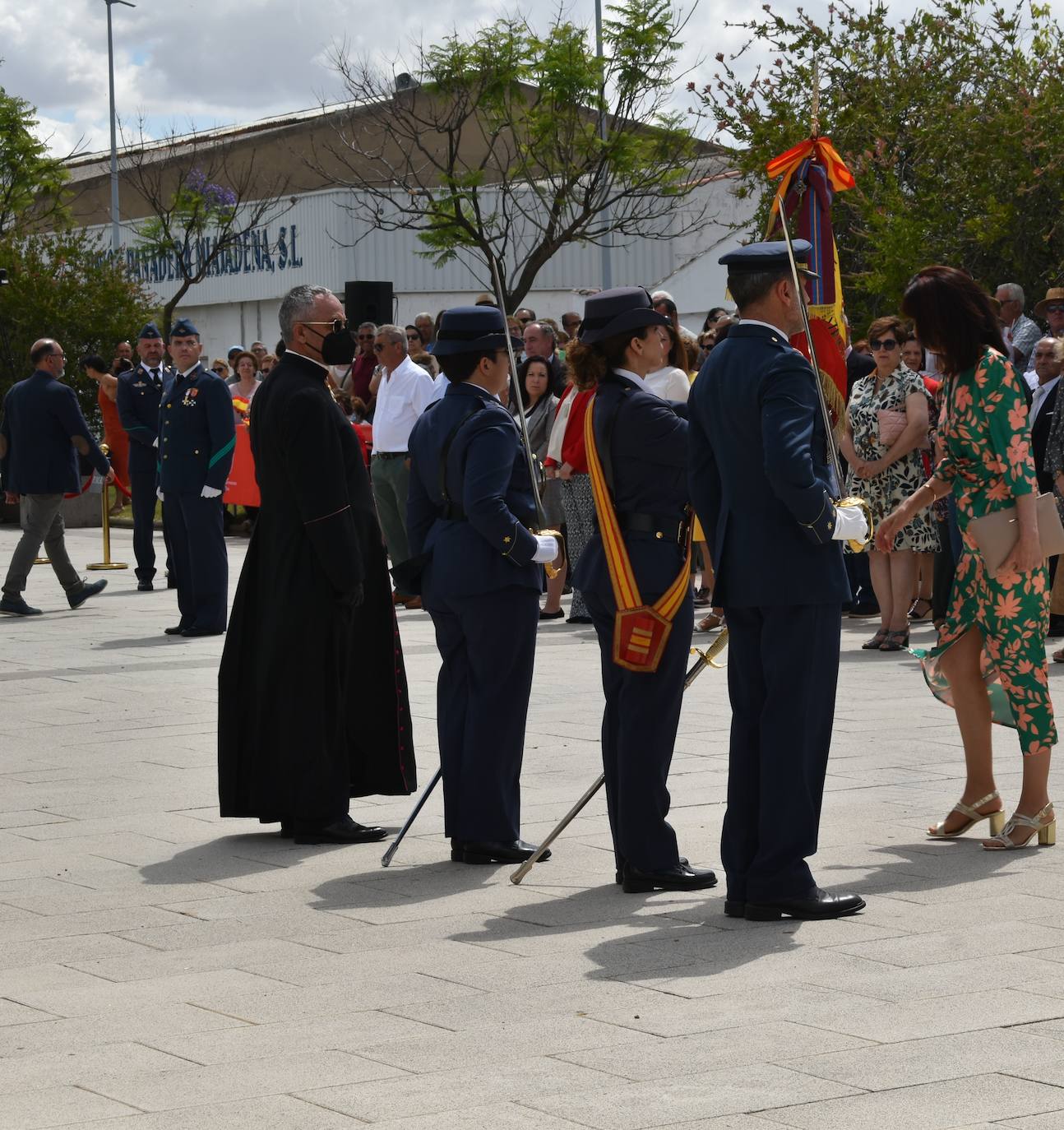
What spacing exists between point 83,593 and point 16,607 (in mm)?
602

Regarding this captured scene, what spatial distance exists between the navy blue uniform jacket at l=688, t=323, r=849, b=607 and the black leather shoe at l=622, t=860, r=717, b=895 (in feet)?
3.08

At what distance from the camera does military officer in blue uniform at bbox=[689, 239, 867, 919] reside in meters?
5.74

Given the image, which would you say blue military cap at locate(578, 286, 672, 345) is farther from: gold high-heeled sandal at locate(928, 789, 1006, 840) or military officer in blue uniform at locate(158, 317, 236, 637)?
military officer in blue uniform at locate(158, 317, 236, 637)

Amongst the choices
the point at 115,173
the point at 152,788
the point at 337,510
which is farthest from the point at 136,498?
the point at 115,173

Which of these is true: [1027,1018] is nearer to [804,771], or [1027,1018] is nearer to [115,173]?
[804,771]

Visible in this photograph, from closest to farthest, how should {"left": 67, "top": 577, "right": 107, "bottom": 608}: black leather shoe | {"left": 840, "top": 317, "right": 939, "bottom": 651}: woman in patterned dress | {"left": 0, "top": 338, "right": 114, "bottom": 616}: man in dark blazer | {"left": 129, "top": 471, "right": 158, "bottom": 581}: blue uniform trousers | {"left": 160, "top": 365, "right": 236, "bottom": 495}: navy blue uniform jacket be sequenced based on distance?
1. {"left": 840, "top": 317, "right": 939, "bottom": 651}: woman in patterned dress
2. {"left": 160, "top": 365, "right": 236, "bottom": 495}: navy blue uniform jacket
3. {"left": 0, "top": 338, "right": 114, "bottom": 616}: man in dark blazer
4. {"left": 67, "top": 577, "right": 107, "bottom": 608}: black leather shoe
5. {"left": 129, "top": 471, "right": 158, "bottom": 581}: blue uniform trousers

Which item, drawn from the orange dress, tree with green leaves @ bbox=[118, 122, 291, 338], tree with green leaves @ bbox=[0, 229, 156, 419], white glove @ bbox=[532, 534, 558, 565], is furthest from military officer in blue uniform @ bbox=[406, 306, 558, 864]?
tree with green leaves @ bbox=[118, 122, 291, 338]

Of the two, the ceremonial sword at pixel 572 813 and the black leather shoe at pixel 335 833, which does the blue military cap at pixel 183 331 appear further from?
the ceremonial sword at pixel 572 813

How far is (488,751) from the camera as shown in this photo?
680 cm

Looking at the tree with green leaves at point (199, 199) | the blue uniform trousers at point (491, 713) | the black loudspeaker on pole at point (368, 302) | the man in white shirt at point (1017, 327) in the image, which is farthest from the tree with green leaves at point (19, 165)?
the blue uniform trousers at point (491, 713)

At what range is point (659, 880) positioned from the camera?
6281 millimetres

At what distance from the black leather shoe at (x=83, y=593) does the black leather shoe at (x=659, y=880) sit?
35.0 ft

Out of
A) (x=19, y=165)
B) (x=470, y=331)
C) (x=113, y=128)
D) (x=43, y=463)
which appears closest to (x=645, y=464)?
(x=470, y=331)

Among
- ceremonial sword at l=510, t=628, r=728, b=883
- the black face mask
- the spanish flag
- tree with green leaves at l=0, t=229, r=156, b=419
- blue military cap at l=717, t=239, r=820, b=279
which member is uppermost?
tree with green leaves at l=0, t=229, r=156, b=419
